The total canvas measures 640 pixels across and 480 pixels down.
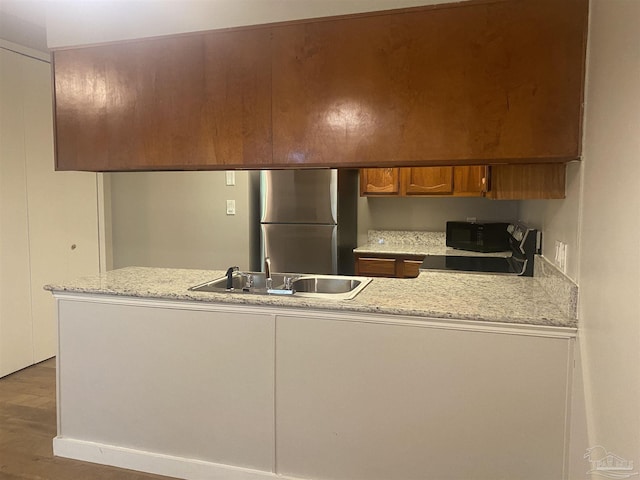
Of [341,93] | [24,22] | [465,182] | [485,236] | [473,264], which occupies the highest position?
[24,22]

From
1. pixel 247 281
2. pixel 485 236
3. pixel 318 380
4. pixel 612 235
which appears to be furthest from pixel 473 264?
pixel 612 235

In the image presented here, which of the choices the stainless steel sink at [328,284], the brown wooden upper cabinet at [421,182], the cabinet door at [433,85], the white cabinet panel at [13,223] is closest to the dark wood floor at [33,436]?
the white cabinet panel at [13,223]

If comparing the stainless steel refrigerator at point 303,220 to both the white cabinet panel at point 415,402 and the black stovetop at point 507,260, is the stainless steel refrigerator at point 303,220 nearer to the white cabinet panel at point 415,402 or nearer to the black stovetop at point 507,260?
the black stovetop at point 507,260

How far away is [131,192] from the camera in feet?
15.6

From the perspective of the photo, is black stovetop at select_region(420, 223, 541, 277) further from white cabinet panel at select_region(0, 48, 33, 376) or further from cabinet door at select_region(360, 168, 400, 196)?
white cabinet panel at select_region(0, 48, 33, 376)

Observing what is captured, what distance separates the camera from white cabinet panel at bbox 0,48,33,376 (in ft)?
11.5

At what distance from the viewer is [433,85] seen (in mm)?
1876

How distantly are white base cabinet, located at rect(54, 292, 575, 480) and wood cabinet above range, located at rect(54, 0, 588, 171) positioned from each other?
0.70 m

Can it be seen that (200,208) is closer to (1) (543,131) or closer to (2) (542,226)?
(2) (542,226)

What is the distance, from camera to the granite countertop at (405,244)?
4516mm

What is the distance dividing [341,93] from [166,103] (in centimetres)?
86

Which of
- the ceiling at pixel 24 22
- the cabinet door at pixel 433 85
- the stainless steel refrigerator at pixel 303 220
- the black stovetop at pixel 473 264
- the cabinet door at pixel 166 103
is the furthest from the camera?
the stainless steel refrigerator at pixel 303 220

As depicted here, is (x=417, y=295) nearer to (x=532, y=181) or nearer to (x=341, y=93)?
(x=532, y=181)

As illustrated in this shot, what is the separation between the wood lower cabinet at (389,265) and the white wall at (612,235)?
2.61 metres
